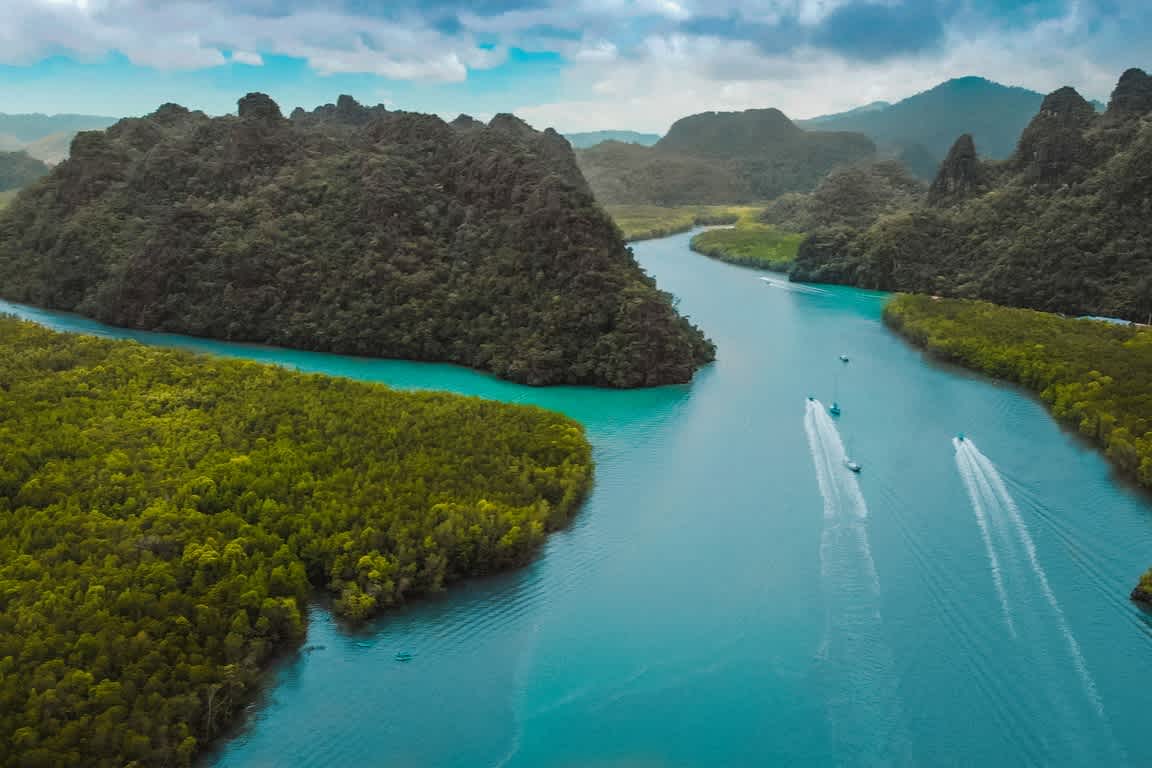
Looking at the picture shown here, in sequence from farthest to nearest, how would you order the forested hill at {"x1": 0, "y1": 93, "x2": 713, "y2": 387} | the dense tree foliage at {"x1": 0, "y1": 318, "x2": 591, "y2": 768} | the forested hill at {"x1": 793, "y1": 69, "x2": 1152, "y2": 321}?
the forested hill at {"x1": 793, "y1": 69, "x2": 1152, "y2": 321}
the forested hill at {"x1": 0, "y1": 93, "x2": 713, "y2": 387}
the dense tree foliage at {"x1": 0, "y1": 318, "x2": 591, "y2": 768}

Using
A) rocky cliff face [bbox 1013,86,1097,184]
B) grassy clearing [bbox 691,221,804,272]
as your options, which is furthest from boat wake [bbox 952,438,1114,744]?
grassy clearing [bbox 691,221,804,272]

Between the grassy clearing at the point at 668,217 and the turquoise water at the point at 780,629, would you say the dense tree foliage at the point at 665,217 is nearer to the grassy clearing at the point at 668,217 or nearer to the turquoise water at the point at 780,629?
the grassy clearing at the point at 668,217

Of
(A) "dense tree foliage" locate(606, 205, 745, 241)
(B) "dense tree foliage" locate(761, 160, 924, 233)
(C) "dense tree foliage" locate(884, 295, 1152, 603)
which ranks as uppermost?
(B) "dense tree foliage" locate(761, 160, 924, 233)

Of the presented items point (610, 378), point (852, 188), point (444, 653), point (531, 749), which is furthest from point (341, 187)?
point (852, 188)

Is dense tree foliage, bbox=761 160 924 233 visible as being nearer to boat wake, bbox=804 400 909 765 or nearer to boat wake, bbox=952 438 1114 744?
boat wake, bbox=952 438 1114 744

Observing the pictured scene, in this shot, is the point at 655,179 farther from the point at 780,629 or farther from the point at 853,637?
the point at 853,637
